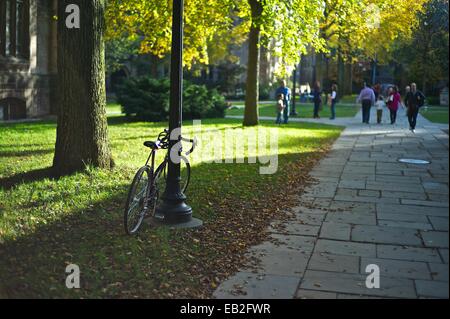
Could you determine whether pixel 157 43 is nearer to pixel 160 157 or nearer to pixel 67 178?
pixel 160 157

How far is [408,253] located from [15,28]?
60.8 feet

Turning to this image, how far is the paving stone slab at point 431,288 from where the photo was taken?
5.08 meters

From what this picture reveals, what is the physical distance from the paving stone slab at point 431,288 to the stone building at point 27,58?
17646 mm

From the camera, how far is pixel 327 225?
7.71m

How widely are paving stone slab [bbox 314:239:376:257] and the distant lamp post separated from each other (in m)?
1.61

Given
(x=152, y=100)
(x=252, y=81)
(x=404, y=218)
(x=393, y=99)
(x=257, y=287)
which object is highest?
(x=252, y=81)

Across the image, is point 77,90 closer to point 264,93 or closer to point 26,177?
point 26,177

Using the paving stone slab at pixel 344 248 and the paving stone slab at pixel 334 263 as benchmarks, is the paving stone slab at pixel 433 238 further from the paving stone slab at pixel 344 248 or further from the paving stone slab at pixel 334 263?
the paving stone slab at pixel 334 263

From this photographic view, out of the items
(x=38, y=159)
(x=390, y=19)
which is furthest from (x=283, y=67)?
(x=38, y=159)

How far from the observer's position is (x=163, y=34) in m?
16.2

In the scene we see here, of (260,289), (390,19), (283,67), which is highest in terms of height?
(390,19)

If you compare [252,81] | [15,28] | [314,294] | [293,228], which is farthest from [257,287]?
[15,28]

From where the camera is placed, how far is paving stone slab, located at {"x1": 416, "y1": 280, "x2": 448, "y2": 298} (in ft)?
16.7

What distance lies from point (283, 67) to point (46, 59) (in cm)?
996
